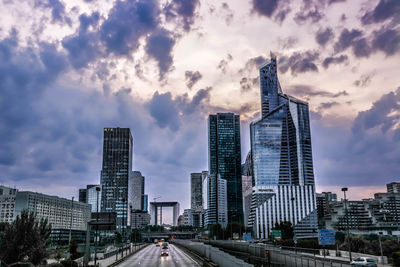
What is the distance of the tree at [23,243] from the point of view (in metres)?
39.1

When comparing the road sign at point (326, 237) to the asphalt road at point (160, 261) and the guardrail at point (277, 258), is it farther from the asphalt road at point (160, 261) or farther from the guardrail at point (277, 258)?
the asphalt road at point (160, 261)

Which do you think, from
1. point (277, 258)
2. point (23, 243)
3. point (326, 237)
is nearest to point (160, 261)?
point (277, 258)

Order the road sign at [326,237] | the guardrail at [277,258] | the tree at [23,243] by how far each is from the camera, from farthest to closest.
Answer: the road sign at [326,237] → the tree at [23,243] → the guardrail at [277,258]

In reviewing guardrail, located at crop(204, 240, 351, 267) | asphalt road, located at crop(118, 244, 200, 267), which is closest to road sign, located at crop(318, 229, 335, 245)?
guardrail, located at crop(204, 240, 351, 267)

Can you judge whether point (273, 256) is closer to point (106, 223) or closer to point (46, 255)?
point (106, 223)

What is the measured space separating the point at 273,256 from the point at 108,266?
74.7 feet

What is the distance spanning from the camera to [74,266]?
43.1m

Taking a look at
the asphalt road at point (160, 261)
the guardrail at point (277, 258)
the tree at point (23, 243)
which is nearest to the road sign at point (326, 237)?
the guardrail at point (277, 258)

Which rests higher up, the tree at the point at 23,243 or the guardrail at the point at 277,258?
the tree at the point at 23,243

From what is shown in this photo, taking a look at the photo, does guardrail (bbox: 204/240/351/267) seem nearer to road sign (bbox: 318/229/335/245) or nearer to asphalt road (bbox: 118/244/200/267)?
road sign (bbox: 318/229/335/245)

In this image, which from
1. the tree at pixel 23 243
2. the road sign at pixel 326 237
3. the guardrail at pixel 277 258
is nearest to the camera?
the guardrail at pixel 277 258

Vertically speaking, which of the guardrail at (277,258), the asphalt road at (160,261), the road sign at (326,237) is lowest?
the asphalt road at (160,261)

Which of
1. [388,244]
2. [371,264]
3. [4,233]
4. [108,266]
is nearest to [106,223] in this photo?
[108,266]

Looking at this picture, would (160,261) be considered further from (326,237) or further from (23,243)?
(23,243)
